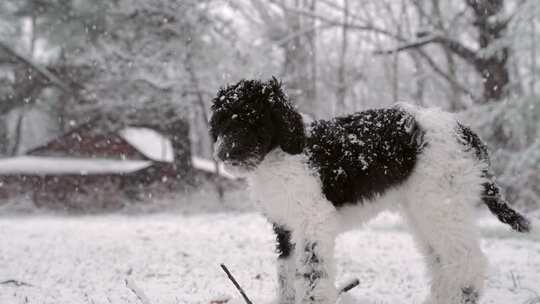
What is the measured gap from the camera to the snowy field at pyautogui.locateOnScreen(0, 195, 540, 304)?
4773mm

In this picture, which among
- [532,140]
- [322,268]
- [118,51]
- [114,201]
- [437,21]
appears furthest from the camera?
[114,201]

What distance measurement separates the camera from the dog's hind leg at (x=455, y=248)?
3592mm

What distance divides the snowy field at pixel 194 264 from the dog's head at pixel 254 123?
1.43 meters

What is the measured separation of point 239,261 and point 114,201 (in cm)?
1127

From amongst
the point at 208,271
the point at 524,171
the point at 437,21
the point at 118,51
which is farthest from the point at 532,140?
the point at 118,51

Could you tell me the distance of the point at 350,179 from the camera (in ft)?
11.8

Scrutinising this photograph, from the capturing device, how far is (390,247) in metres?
8.39

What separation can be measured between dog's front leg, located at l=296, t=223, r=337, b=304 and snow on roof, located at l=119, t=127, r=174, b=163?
15.8 m

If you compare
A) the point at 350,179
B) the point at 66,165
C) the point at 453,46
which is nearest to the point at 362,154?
the point at 350,179

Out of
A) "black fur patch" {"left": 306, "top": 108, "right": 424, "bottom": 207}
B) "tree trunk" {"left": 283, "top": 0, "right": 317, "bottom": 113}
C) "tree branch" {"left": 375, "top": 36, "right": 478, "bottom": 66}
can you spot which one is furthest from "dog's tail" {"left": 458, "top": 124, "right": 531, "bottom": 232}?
"tree trunk" {"left": 283, "top": 0, "right": 317, "bottom": 113}

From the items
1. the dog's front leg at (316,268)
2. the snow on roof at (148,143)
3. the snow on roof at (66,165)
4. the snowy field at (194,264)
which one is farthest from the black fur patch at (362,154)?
the snow on roof at (148,143)

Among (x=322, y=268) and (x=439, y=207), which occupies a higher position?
(x=439, y=207)

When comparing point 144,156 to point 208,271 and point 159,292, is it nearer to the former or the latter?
point 208,271

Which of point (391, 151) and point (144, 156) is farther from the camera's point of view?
point (144, 156)
